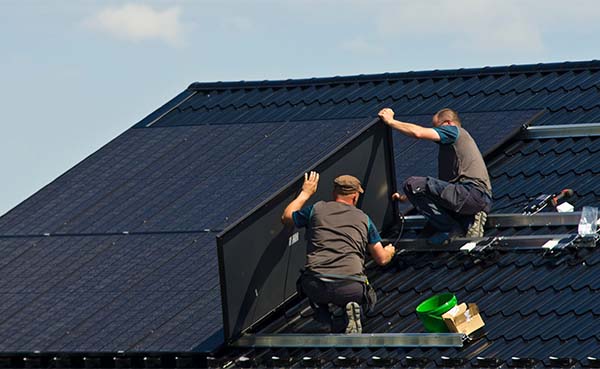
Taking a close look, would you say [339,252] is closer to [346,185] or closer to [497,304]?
[346,185]

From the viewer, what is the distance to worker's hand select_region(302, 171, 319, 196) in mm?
17864

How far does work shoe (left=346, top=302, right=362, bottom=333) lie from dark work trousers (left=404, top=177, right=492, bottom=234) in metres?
1.56

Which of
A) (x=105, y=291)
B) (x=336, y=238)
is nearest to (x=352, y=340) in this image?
(x=336, y=238)

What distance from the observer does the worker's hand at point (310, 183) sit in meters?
17.9

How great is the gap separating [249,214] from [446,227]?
2.17m

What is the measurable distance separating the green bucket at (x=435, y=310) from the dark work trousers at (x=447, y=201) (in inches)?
52.0

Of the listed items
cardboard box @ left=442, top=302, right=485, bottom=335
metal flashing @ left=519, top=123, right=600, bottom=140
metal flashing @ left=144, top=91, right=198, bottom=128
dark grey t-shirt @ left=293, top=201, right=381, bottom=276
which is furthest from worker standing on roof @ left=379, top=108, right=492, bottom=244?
metal flashing @ left=144, top=91, right=198, bottom=128

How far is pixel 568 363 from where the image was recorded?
49.4 feet

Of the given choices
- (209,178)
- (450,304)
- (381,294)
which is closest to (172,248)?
(209,178)

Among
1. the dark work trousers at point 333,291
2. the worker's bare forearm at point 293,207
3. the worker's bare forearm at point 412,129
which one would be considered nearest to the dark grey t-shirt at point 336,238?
the dark work trousers at point 333,291

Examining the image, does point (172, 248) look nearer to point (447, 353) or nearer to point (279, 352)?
point (279, 352)

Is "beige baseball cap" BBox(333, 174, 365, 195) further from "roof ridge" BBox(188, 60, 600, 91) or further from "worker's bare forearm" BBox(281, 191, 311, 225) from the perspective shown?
"roof ridge" BBox(188, 60, 600, 91)

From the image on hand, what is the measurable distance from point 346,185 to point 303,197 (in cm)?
62

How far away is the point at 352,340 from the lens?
16.9m
